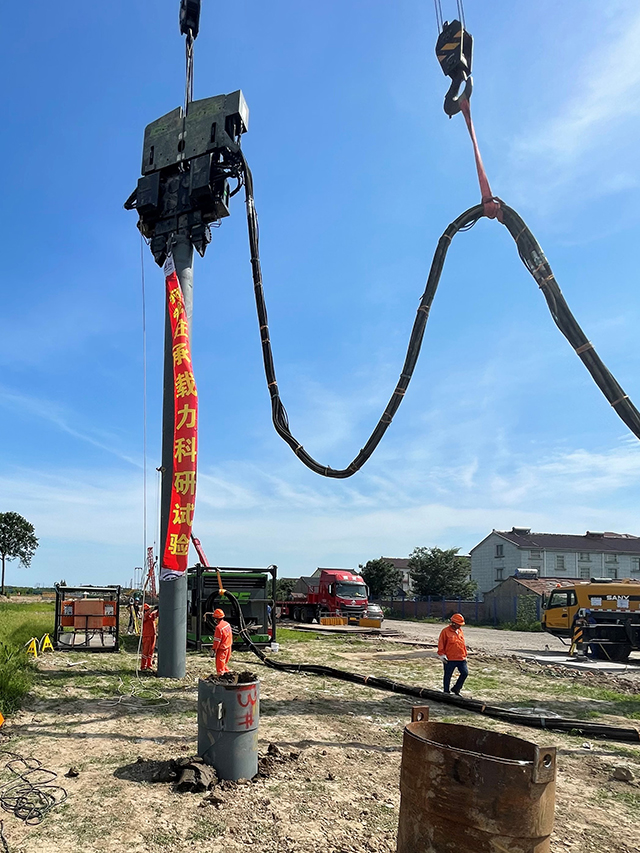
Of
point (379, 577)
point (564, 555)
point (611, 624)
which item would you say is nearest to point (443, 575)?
point (379, 577)

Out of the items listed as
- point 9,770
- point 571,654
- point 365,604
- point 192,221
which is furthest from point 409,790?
point 365,604

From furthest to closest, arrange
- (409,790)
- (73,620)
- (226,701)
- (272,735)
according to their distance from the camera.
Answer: (73,620)
(272,735)
(226,701)
(409,790)

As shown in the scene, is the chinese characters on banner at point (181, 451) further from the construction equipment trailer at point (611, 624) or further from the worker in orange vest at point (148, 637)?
the construction equipment trailer at point (611, 624)

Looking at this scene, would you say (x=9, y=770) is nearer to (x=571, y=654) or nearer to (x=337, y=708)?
(x=337, y=708)

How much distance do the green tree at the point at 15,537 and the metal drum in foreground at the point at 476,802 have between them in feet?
255

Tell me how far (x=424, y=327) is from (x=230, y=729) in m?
7.88

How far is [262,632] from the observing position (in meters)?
19.1

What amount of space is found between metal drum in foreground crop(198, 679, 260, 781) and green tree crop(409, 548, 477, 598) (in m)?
51.8

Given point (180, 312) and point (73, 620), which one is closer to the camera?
point (180, 312)

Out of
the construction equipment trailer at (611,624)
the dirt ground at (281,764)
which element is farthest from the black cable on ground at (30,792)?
the construction equipment trailer at (611,624)

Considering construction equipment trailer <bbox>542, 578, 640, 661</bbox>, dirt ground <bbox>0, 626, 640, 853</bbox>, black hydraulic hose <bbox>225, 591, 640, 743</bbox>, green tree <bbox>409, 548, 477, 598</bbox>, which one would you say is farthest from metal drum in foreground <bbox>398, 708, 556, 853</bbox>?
green tree <bbox>409, 548, 477, 598</bbox>

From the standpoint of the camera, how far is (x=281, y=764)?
7.75m

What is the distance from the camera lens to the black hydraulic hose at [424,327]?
10.4m

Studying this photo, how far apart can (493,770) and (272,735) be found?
615 cm
